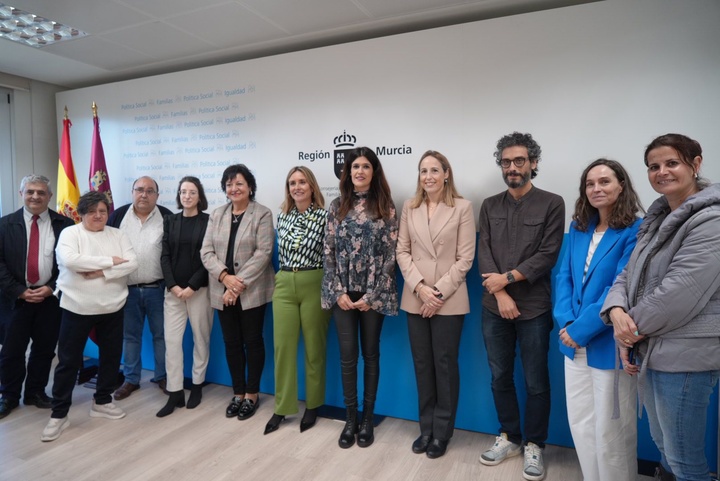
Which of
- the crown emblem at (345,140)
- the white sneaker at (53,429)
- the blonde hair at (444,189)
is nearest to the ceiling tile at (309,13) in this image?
the crown emblem at (345,140)

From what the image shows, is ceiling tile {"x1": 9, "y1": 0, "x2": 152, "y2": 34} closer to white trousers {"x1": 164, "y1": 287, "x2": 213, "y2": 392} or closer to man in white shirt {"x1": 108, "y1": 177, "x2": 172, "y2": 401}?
man in white shirt {"x1": 108, "y1": 177, "x2": 172, "y2": 401}

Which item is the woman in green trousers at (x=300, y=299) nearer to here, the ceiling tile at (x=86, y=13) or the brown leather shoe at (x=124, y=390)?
the brown leather shoe at (x=124, y=390)

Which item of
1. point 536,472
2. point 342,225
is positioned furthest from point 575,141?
point 536,472

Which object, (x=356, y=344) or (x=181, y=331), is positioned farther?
(x=181, y=331)

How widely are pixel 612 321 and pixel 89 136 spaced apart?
4.91 meters

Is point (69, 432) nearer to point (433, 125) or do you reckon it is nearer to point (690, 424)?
point (433, 125)

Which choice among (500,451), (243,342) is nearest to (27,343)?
(243,342)

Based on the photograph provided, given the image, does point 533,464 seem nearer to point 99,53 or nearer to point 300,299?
point 300,299

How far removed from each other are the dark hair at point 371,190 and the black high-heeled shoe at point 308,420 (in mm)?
1342

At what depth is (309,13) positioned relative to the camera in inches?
115

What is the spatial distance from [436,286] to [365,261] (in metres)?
0.45

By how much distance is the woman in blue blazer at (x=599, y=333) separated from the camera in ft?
6.05

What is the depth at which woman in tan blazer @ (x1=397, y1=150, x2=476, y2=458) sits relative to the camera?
2467 mm

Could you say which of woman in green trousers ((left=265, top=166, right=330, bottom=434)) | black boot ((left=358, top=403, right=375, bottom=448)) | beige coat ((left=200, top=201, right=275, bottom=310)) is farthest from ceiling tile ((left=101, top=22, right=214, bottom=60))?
black boot ((left=358, top=403, right=375, bottom=448))
